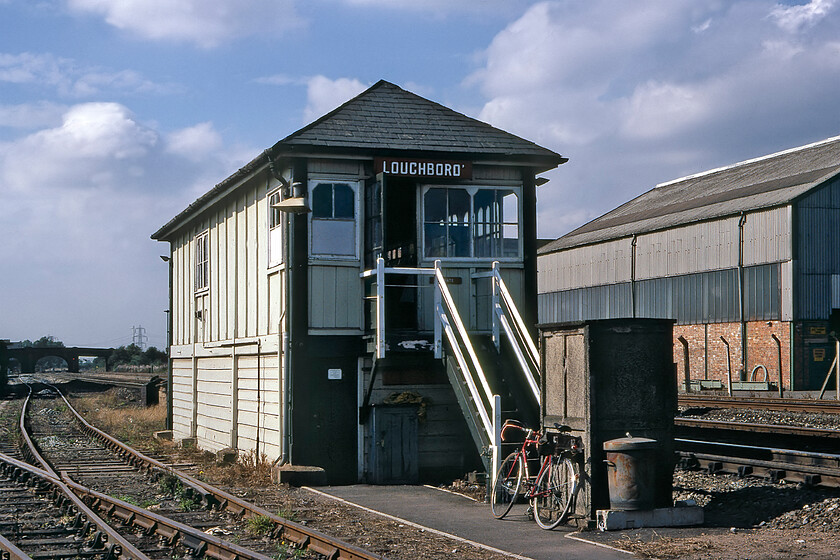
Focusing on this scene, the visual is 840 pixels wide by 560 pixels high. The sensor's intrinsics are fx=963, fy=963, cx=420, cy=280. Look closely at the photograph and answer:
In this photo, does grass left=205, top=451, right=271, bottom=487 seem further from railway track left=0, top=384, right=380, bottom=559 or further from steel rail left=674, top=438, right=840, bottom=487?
steel rail left=674, top=438, right=840, bottom=487

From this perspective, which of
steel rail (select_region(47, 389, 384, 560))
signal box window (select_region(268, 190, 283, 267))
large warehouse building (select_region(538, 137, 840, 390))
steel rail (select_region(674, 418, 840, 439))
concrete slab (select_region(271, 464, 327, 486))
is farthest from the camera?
large warehouse building (select_region(538, 137, 840, 390))

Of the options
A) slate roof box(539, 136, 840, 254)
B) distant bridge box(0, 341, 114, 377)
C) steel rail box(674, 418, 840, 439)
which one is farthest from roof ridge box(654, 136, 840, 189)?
distant bridge box(0, 341, 114, 377)

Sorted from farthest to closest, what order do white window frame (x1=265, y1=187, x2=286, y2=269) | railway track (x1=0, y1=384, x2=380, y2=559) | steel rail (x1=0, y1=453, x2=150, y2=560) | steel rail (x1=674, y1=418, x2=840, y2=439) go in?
1. white window frame (x1=265, y1=187, x2=286, y2=269)
2. steel rail (x1=674, y1=418, x2=840, y2=439)
3. railway track (x1=0, y1=384, x2=380, y2=559)
4. steel rail (x1=0, y1=453, x2=150, y2=560)

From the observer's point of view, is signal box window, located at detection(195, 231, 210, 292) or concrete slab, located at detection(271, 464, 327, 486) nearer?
concrete slab, located at detection(271, 464, 327, 486)

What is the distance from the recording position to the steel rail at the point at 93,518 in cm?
893

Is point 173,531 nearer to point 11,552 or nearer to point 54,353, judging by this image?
point 11,552

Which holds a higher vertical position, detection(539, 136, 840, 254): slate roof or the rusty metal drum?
detection(539, 136, 840, 254): slate roof

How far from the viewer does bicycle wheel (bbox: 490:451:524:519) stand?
11.4 meters

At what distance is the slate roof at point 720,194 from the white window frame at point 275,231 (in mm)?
22533

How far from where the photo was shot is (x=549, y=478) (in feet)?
35.3

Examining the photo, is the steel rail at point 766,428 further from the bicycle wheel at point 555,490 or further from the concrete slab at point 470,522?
the bicycle wheel at point 555,490

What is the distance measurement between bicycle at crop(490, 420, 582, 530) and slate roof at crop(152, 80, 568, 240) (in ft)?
18.6

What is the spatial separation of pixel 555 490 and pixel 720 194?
31758 mm

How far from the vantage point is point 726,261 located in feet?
118
